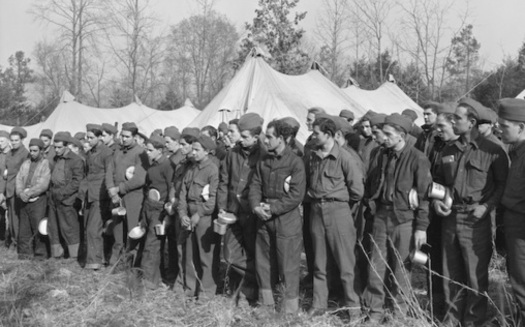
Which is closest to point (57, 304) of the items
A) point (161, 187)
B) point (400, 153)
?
point (161, 187)

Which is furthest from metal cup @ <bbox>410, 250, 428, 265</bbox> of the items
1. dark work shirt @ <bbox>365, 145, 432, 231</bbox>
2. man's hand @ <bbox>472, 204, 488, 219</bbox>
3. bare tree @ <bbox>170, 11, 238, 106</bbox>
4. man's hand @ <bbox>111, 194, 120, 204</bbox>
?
bare tree @ <bbox>170, 11, 238, 106</bbox>

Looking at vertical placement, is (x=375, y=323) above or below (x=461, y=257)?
below

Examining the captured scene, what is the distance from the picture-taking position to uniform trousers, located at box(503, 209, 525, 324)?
3432mm

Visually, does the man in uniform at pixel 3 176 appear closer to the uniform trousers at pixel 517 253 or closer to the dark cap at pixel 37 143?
the dark cap at pixel 37 143

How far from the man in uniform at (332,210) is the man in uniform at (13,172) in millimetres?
4616

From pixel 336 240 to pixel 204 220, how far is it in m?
1.37

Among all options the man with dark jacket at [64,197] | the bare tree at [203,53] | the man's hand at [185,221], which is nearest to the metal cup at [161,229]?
the man's hand at [185,221]

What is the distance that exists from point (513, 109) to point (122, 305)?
349 centimetres

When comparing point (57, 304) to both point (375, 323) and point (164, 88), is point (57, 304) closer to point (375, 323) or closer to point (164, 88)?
point (375, 323)

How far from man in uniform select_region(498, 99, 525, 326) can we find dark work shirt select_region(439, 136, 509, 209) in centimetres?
12

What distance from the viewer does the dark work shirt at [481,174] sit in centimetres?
374

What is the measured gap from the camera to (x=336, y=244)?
416cm

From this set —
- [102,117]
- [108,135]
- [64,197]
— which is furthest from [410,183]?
[102,117]

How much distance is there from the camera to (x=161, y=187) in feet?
18.0
